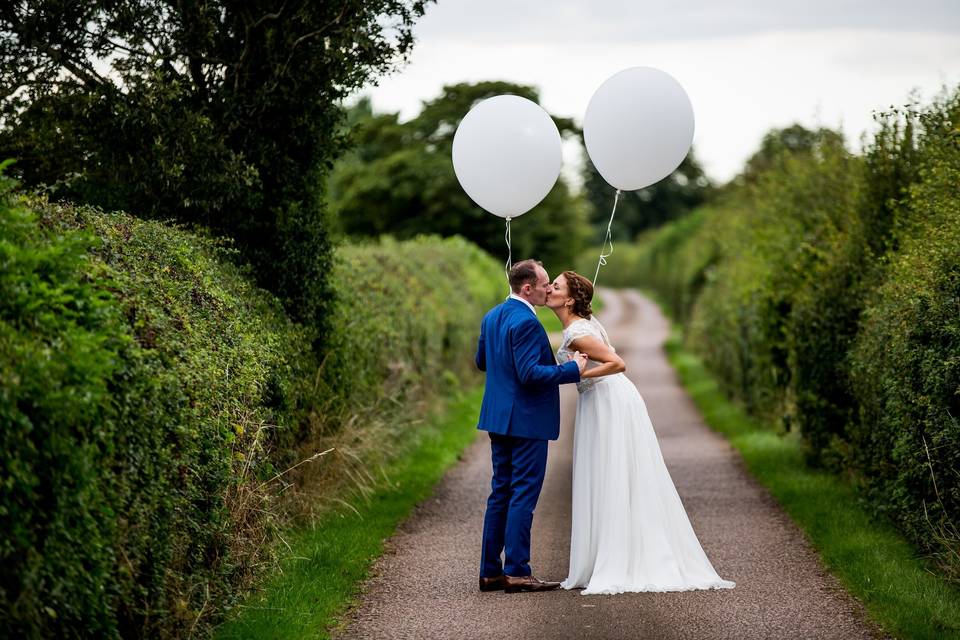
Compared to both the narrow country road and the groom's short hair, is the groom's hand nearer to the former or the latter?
the groom's short hair

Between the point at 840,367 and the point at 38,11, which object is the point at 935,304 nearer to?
the point at 840,367

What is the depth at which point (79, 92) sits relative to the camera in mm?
9164

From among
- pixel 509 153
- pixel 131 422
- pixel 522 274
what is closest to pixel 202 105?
pixel 509 153

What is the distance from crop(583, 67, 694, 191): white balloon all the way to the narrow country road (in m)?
3.24

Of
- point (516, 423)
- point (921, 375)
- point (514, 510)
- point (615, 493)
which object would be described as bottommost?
point (514, 510)

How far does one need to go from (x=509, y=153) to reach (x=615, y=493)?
2874mm

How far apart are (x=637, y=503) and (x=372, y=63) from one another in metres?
4.99

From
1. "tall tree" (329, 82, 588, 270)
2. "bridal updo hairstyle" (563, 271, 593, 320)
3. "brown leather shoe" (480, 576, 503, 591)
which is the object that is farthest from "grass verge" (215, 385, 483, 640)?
"tall tree" (329, 82, 588, 270)

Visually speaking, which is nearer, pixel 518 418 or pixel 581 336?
pixel 518 418

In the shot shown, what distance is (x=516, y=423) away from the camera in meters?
7.45

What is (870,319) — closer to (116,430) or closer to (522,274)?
(522,274)

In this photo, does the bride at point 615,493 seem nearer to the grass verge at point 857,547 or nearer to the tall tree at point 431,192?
the grass verge at point 857,547

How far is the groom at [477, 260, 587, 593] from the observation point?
7395 millimetres

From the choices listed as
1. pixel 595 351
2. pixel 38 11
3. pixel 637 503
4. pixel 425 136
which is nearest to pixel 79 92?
Answer: pixel 38 11
